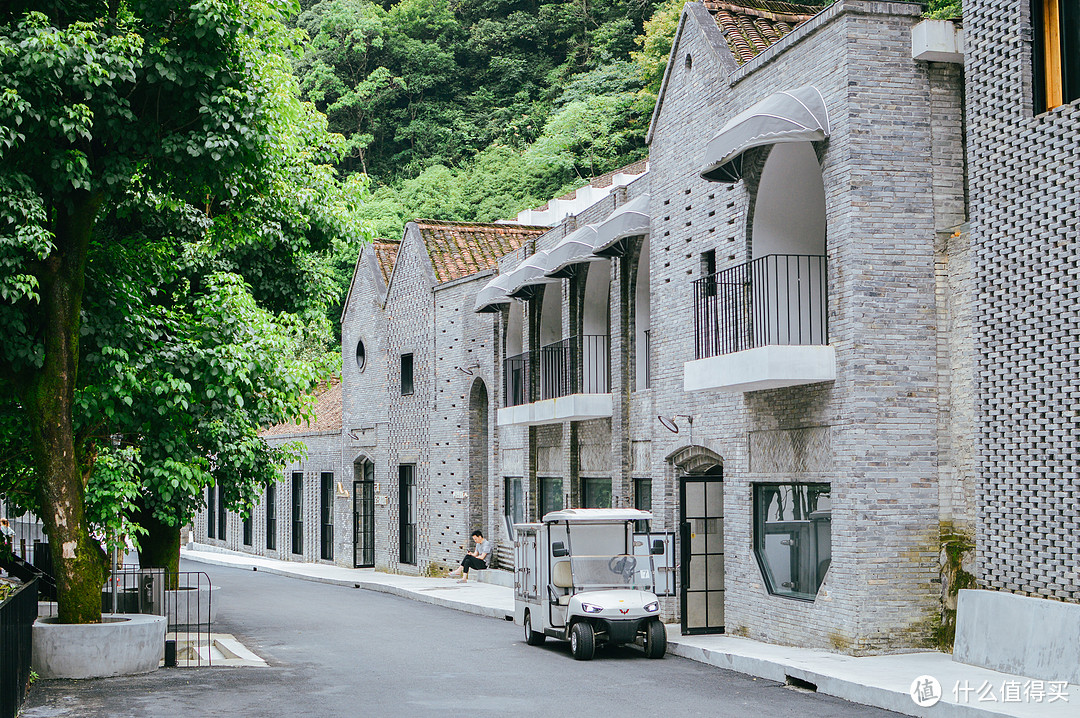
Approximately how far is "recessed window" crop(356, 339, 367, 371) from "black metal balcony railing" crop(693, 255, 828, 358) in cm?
2232

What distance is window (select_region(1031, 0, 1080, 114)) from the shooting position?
12703mm

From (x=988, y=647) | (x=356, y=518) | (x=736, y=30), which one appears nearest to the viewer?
(x=988, y=647)

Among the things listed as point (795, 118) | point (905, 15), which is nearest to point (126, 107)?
point (795, 118)

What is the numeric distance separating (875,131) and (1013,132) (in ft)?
6.65

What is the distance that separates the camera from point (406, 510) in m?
35.3

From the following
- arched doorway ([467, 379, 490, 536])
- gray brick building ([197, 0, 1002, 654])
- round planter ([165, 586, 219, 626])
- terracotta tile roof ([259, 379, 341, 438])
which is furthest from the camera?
terracotta tile roof ([259, 379, 341, 438])

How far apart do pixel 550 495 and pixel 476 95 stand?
34128 mm

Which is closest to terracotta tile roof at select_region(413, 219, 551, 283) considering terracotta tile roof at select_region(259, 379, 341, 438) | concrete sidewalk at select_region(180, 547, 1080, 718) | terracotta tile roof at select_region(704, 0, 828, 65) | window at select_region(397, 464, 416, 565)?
Answer: window at select_region(397, 464, 416, 565)

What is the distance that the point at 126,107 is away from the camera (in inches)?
535

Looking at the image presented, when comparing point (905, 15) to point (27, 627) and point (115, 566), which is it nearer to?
point (27, 627)

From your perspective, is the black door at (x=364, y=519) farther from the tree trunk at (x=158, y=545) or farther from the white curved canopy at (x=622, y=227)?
the white curved canopy at (x=622, y=227)

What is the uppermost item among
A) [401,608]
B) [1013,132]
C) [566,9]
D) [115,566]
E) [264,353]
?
[566,9]

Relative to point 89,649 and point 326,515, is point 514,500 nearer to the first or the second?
point 326,515

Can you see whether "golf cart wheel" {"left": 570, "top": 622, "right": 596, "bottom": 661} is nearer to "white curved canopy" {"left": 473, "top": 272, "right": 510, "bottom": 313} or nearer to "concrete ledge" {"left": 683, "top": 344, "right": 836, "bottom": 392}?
"concrete ledge" {"left": 683, "top": 344, "right": 836, "bottom": 392}
